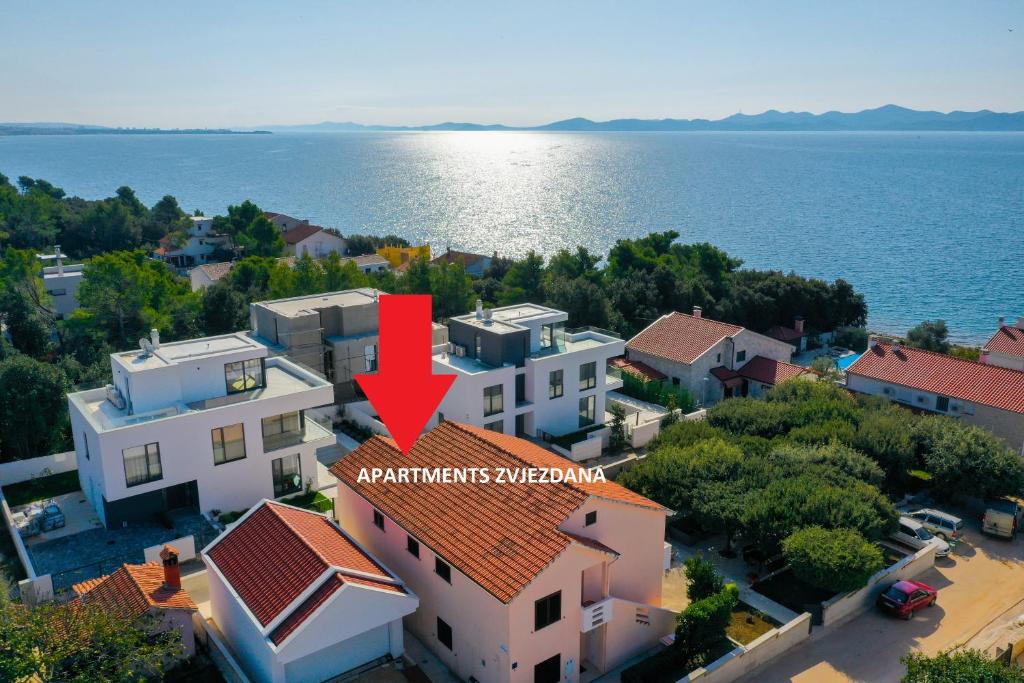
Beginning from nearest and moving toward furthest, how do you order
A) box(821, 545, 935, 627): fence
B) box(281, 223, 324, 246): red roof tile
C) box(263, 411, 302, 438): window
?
box(821, 545, 935, 627): fence → box(263, 411, 302, 438): window → box(281, 223, 324, 246): red roof tile

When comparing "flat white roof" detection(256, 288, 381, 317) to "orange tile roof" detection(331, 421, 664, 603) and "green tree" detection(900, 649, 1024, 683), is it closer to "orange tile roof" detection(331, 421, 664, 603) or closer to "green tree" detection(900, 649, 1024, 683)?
"orange tile roof" detection(331, 421, 664, 603)

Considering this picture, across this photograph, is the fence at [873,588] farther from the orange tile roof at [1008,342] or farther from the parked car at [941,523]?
the orange tile roof at [1008,342]

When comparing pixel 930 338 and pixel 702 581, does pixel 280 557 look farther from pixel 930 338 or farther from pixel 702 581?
pixel 930 338


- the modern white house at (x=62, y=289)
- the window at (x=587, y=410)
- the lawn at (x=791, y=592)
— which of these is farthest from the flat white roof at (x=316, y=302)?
the modern white house at (x=62, y=289)

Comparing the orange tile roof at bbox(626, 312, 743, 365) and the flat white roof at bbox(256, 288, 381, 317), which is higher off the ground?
the flat white roof at bbox(256, 288, 381, 317)

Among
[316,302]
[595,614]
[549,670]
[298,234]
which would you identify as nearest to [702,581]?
[595,614]

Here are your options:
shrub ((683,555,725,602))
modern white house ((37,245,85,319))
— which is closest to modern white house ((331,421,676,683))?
shrub ((683,555,725,602))

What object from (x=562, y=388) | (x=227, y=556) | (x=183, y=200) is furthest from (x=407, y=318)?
(x=183, y=200)
